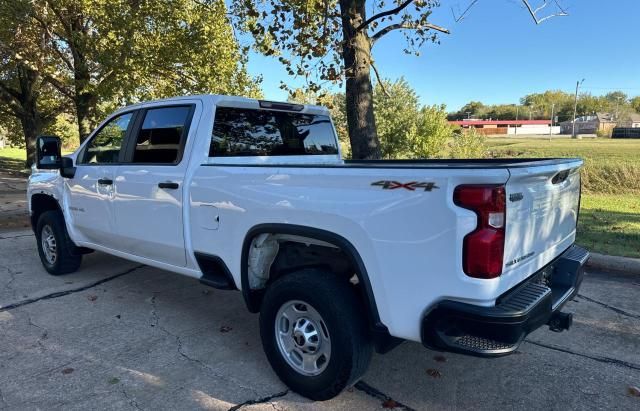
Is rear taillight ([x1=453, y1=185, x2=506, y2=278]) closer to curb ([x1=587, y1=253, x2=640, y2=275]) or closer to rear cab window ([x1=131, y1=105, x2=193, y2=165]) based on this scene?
rear cab window ([x1=131, y1=105, x2=193, y2=165])

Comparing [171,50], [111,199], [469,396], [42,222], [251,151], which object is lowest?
[469,396]

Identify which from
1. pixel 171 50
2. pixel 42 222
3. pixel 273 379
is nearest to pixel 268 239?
pixel 273 379

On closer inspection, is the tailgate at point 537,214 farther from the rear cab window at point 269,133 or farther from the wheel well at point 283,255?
the rear cab window at point 269,133

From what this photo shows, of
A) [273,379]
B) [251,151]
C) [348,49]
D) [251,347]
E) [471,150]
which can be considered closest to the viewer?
[273,379]

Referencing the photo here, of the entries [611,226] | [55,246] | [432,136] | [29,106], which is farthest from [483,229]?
[29,106]

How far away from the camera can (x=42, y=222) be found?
573 cm

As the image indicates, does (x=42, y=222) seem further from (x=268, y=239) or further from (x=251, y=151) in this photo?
(x=268, y=239)

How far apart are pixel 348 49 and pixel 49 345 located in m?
6.05

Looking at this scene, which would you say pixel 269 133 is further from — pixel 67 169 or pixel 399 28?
pixel 399 28

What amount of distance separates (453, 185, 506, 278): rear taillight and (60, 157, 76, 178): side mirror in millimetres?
4213

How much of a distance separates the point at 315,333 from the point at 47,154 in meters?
3.70

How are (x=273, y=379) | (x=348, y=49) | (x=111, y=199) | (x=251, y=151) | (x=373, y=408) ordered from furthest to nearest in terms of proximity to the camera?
(x=348, y=49) < (x=111, y=199) < (x=251, y=151) < (x=273, y=379) < (x=373, y=408)

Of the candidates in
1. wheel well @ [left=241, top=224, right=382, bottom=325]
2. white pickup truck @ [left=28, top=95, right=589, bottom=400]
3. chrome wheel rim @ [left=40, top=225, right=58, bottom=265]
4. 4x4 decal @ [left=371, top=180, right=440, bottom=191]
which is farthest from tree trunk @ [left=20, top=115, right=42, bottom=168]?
4x4 decal @ [left=371, top=180, right=440, bottom=191]

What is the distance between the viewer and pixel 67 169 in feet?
16.4
